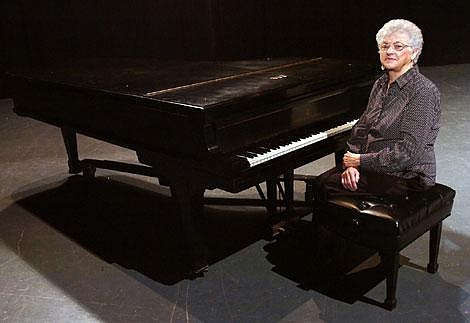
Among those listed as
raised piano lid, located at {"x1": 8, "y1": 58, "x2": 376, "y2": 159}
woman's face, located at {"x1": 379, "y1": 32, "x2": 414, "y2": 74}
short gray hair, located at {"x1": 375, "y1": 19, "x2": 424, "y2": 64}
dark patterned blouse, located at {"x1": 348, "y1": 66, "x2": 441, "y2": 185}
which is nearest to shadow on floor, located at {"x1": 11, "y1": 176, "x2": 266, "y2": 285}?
raised piano lid, located at {"x1": 8, "y1": 58, "x2": 376, "y2": 159}

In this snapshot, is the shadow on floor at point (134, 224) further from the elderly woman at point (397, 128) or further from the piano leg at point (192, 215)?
the elderly woman at point (397, 128)

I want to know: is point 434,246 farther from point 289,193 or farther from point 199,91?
point 199,91

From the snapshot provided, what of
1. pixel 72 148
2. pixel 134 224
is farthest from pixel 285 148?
pixel 72 148

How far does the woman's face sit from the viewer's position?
2.35 metres

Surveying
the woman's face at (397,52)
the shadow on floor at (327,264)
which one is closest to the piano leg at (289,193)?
the shadow on floor at (327,264)

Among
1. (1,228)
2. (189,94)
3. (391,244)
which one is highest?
(189,94)

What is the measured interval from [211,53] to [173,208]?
4784mm

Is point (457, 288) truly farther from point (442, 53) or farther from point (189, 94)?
point (442, 53)

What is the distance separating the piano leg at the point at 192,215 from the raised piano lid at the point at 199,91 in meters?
0.22

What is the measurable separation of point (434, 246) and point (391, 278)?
43cm

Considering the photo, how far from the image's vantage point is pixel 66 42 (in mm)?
8133

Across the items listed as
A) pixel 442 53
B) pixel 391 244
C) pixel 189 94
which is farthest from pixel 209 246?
pixel 442 53

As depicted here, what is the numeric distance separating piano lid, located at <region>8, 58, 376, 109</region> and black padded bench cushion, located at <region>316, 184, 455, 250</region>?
665 millimetres

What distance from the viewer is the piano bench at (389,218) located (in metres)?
2.32
